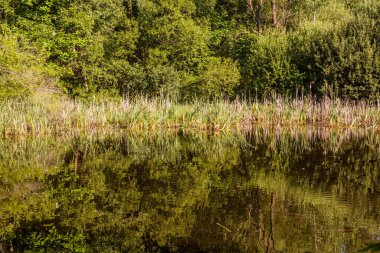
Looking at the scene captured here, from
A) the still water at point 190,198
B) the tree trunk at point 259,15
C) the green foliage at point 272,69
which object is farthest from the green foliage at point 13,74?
the tree trunk at point 259,15

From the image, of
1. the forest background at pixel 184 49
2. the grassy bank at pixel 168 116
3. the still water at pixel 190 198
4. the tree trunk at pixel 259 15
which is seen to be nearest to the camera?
the still water at pixel 190 198

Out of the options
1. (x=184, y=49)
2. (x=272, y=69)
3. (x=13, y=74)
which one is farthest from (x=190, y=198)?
(x=184, y=49)

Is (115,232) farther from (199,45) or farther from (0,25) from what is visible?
(199,45)

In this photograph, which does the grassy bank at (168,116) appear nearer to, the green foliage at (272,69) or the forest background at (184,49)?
the forest background at (184,49)

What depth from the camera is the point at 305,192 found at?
5.18 meters

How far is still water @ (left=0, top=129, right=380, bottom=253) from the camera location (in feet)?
12.1

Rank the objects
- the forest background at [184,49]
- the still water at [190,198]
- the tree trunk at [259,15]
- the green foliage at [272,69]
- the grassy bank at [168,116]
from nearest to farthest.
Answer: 1. the still water at [190,198]
2. the grassy bank at [168,116]
3. the forest background at [184,49]
4. the green foliage at [272,69]
5. the tree trunk at [259,15]

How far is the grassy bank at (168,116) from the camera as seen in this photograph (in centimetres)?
1260

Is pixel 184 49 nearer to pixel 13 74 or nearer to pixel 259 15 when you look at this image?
pixel 259 15

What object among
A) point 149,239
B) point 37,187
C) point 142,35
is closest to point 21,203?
point 37,187

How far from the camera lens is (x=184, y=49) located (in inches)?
920

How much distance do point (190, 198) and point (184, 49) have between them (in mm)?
19045

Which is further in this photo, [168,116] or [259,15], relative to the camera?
[259,15]

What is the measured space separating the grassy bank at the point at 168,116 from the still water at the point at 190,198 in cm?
339
